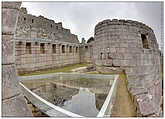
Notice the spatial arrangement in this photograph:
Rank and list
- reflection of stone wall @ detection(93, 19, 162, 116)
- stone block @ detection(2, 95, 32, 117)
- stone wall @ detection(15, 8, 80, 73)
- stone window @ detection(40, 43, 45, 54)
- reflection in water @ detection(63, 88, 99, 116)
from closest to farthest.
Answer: stone block @ detection(2, 95, 32, 117), reflection in water @ detection(63, 88, 99, 116), reflection of stone wall @ detection(93, 19, 162, 116), stone wall @ detection(15, 8, 80, 73), stone window @ detection(40, 43, 45, 54)

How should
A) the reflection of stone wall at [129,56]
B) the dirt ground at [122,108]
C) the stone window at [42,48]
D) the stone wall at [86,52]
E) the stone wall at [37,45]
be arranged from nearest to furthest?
the dirt ground at [122,108] < the reflection of stone wall at [129,56] < the stone wall at [37,45] < the stone window at [42,48] < the stone wall at [86,52]

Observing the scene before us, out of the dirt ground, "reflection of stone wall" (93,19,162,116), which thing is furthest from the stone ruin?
the dirt ground

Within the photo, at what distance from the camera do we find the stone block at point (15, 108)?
1.49 m

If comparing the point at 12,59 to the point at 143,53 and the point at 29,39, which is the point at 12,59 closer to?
the point at 143,53

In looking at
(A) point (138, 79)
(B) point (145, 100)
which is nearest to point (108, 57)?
(A) point (138, 79)

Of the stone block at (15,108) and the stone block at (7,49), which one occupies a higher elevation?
the stone block at (7,49)

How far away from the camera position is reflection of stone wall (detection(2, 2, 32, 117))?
4.94 ft

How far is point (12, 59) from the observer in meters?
1.64

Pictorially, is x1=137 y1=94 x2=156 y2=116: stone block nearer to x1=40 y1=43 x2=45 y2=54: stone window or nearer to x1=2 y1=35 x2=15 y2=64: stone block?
x1=2 y1=35 x2=15 y2=64: stone block

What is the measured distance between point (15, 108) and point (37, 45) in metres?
7.55

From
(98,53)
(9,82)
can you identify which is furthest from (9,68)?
(98,53)

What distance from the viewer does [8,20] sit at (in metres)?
1.53

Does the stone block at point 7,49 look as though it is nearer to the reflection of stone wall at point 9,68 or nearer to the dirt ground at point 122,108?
the reflection of stone wall at point 9,68

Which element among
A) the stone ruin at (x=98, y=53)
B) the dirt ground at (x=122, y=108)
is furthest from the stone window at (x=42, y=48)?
the dirt ground at (x=122, y=108)
